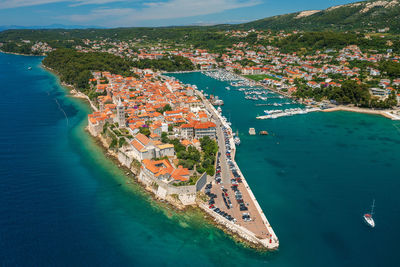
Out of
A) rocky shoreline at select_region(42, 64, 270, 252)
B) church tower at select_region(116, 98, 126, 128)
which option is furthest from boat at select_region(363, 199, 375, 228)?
church tower at select_region(116, 98, 126, 128)

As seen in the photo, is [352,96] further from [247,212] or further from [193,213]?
[193,213]

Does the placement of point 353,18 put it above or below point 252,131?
above

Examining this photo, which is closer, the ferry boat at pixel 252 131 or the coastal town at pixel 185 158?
the coastal town at pixel 185 158

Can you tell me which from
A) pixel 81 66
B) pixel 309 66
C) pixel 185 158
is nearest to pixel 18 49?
pixel 81 66

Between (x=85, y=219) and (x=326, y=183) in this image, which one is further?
(x=326, y=183)

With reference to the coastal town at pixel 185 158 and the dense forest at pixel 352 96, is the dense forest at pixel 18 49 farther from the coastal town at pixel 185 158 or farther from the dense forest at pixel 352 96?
the dense forest at pixel 352 96

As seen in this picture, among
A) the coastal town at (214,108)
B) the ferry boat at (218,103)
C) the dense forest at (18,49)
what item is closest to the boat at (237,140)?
the coastal town at (214,108)
